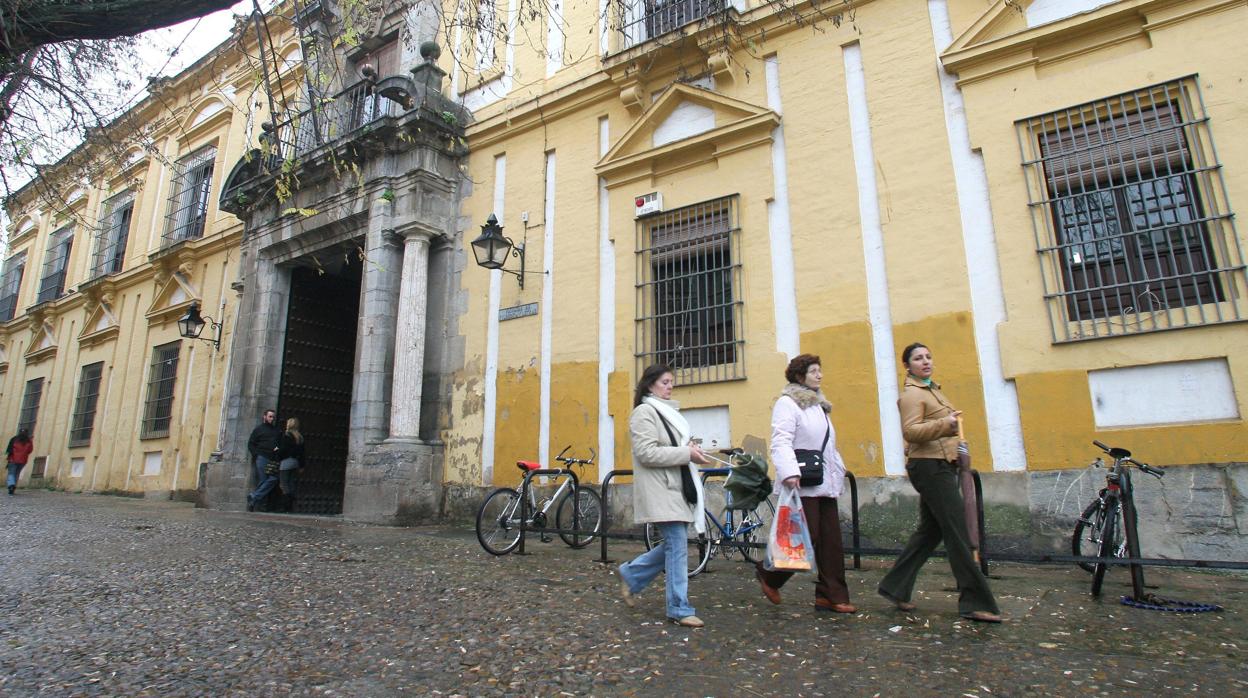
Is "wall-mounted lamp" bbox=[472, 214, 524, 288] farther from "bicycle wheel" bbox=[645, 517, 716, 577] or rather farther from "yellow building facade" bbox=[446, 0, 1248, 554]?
"bicycle wheel" bbox=[645, 517, 716, 577]

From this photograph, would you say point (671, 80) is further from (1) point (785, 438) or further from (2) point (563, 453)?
(1) point (785, 438)

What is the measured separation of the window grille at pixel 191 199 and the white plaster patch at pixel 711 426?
12659mm

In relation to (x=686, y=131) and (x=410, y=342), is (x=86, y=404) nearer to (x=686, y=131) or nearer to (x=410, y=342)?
(x=410, y=342)

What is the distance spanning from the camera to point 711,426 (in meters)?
7.72

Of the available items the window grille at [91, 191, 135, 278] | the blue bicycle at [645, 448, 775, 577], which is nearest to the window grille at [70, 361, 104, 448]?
the window grille at [91, 191, 135, 278]

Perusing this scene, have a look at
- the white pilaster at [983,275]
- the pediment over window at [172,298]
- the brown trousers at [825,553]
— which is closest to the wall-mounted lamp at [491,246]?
the white pilaster at [983,275]

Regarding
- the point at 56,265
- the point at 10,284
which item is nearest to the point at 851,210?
the point at 56,265

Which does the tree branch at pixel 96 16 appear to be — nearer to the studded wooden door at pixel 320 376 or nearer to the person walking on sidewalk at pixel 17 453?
the studded wooden door at pixel 320 376

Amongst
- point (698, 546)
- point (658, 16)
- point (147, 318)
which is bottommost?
point (698, 546)

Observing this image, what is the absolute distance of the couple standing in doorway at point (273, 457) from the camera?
36.5 feet

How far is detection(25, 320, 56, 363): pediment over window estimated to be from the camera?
1894cm

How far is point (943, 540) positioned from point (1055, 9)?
5.49 metres

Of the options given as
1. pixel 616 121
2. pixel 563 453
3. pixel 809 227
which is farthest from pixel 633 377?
pixel 616 121

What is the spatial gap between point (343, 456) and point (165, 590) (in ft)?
27.7
